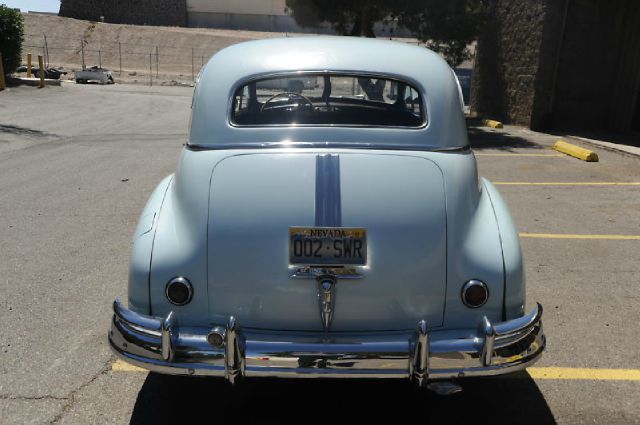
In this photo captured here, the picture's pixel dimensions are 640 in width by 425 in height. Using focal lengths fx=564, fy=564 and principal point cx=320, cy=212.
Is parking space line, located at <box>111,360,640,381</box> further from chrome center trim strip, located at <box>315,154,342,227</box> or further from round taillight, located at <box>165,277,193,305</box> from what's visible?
chrome center trim strip, located at <box>315,154,342,227</box>

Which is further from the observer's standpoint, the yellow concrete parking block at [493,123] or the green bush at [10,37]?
the green bush at [10,37]

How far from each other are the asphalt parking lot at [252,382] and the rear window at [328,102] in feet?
5.06

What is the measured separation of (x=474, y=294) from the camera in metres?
2.64

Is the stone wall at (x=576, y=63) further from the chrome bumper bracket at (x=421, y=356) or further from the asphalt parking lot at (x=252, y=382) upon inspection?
the chrome bumper bracket at (x=421, y=356)

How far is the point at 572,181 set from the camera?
8.94 metres

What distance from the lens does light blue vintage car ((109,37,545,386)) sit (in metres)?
2.50

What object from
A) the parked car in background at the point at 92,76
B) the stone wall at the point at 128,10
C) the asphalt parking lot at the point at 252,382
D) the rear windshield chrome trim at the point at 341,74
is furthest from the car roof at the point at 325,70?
the stone wall at the point at 128,10

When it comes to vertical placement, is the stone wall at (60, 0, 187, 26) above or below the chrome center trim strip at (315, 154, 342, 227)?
above

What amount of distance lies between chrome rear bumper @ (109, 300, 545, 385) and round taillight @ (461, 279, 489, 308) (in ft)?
0.43

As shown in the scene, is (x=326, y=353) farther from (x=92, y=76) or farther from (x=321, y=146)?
(x=92, y=76)

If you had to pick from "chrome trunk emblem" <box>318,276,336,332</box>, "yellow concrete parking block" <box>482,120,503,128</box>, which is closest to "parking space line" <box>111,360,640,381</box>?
"chrome trunk emblem" <box>318,276,336,332</box>

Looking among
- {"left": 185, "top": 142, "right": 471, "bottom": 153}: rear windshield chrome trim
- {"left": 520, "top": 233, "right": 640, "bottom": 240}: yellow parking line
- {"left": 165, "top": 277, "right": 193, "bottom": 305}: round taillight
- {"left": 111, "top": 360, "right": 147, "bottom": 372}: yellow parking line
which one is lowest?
{"left": 111, "top": 360, "right": 147, "bottom": 372}: yellow parking line

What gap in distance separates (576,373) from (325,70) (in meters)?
2.36

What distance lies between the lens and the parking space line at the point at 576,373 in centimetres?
338
